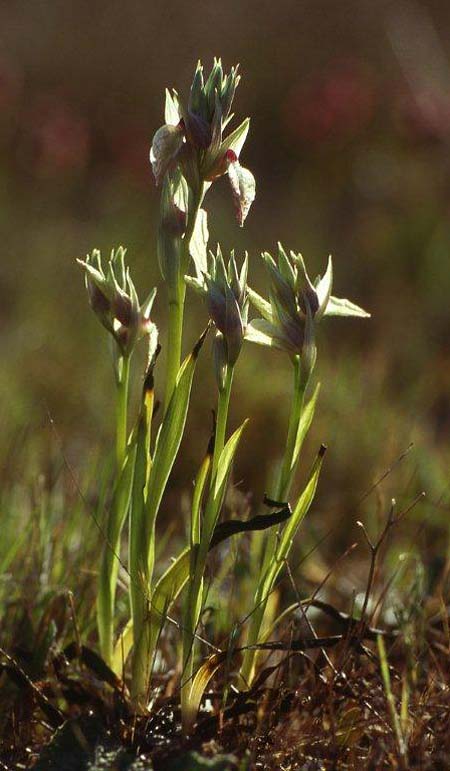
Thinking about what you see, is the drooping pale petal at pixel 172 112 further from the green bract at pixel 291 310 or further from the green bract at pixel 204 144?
the green bract at pixel 291 310

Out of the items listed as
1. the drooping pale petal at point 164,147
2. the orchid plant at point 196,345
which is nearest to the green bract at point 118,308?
the orchid plant at point 196,345

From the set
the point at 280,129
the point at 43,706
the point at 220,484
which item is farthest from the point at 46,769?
the point at 280,129

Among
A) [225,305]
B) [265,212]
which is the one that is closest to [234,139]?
[225,305]

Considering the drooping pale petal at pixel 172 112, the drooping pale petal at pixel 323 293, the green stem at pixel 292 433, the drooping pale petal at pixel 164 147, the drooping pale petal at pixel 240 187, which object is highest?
the drooping pale petal at pixel 172 112

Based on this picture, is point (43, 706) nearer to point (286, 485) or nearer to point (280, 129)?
point (286, 485)

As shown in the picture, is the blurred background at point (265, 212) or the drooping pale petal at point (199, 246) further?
the blurred background at point (265, 212)

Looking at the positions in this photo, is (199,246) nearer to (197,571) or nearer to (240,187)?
(240,187)
